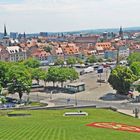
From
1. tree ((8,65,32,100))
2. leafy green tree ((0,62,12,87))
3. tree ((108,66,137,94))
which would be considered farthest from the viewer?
leafy green tree ((0,62,12,87))

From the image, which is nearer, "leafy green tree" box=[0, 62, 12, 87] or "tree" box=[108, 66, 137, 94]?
"tree" box=[108, 66, 137, 94]

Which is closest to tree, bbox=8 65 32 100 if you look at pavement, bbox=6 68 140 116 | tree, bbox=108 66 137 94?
pavement, bbox=6 68 140 116

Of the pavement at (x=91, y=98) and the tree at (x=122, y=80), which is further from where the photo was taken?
the tree at (x=122, y=80)

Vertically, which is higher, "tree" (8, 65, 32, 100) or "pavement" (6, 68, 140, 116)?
"tree" (8, 65, 32, 100)

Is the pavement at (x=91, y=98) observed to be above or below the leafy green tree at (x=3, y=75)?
below

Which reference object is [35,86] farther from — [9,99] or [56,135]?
[56,135]

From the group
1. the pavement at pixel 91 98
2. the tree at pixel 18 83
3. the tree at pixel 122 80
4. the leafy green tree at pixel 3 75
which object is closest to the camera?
the pavement at pixel 91 98

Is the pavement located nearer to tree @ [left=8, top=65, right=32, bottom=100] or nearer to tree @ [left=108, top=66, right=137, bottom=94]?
tree @ [left=108, top=66, right=137, bottom=94]

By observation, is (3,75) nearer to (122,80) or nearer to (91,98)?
(91,98)

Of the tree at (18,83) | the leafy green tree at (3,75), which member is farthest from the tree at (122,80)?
the leafy green tree at (3,75)

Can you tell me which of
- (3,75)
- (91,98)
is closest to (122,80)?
(91,98)

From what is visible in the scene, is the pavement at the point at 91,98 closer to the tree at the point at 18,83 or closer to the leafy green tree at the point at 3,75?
the tree at the point at 18,83
